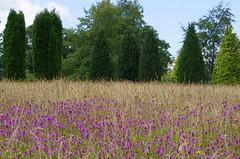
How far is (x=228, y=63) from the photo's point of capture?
17.6m

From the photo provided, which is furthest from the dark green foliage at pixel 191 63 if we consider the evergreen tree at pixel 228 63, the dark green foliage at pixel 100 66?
the evergreen tree at pixel 228 63

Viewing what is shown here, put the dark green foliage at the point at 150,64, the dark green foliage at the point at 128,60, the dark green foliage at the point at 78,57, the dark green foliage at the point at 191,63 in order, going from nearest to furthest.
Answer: the dark green foliage at the point at 191,63 < the dark green foliage at the point at 150,64 < the dark green foliage at the point at 128,60 < the dark green foliage at the point at 78,57

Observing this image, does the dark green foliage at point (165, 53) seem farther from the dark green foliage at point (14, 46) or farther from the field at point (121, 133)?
the field at point (121, 133)

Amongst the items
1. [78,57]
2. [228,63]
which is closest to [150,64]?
[228,63]

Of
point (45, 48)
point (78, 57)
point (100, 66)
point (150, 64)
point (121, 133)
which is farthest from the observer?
point (78, 57)

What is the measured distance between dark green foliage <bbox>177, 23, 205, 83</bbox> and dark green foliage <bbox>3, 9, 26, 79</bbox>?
10.3 m

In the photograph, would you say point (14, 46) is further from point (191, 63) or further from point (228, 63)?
point (228, 63)

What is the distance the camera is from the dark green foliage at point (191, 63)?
42.0ft

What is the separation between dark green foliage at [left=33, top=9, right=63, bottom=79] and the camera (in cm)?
1412

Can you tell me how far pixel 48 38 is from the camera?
14508 mm

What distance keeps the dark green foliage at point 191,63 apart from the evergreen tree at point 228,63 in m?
5.72

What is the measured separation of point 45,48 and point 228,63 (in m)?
13.9

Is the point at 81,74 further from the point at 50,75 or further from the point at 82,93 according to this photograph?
the point at 82,93

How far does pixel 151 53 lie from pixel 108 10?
10311mm
